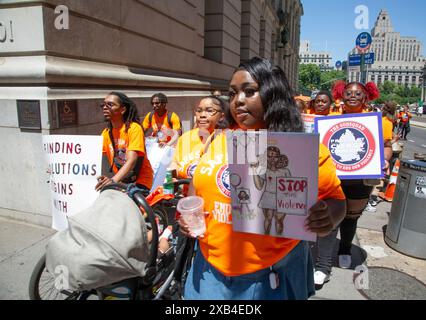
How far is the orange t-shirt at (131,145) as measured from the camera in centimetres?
349

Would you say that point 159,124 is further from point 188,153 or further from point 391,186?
point 391,186

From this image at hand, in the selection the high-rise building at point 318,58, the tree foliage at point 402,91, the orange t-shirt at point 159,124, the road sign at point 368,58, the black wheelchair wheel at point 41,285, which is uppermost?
the high-rise building at point 318,58

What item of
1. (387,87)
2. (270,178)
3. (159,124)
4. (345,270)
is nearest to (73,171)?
(270,178)

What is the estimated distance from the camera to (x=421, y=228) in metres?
4.08

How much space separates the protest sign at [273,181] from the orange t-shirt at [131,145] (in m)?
2.27

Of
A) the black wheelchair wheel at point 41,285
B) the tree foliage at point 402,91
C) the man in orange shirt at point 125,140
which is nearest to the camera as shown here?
the black wheelchair wheel at point 41,285

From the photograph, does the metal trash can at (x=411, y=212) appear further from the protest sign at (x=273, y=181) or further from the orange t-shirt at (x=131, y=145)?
the protest sign at (x=273, y=181)

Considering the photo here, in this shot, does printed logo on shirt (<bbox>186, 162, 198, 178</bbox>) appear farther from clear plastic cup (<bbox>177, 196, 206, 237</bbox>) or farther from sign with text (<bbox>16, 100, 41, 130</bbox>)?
sign with text (<bbox>16, 100, 41, 130</bbox>)

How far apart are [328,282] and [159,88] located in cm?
636

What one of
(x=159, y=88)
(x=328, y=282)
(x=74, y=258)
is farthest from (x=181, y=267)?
(x=159, y=88)

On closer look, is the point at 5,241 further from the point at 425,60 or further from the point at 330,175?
the point at 425,60

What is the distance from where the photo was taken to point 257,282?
1.53m

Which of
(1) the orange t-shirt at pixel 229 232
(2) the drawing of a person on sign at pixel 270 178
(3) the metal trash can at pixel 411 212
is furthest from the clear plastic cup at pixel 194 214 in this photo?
(3) the metal trash can at pixel 411 212

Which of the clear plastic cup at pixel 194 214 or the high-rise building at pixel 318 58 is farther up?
the high-rise building at pixel 318 58
